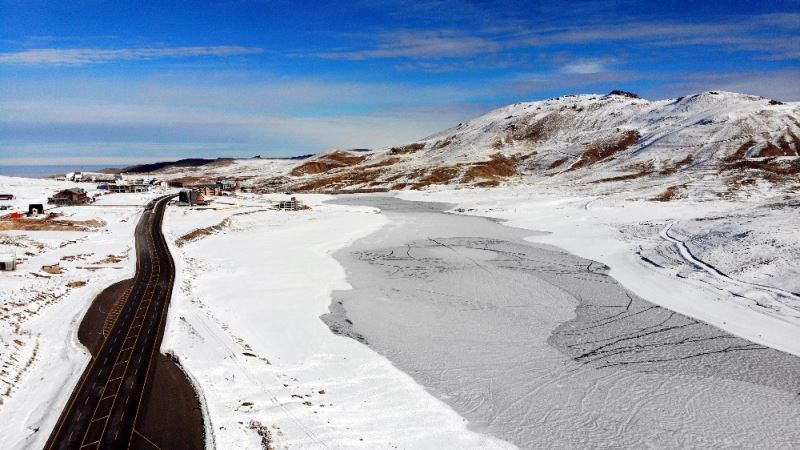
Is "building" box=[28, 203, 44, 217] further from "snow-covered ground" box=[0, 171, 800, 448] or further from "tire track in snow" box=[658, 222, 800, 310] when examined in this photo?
"tire track in snow" box=[658, 222, 800, 310]

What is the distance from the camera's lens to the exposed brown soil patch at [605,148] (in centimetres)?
16862

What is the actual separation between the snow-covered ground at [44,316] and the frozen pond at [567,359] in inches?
586

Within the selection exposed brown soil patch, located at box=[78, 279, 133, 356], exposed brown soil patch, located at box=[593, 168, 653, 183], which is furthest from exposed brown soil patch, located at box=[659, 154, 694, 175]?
exposed brown soil patch, located at box=[78, 279, 133, 356]

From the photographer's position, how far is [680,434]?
20984 millimetres

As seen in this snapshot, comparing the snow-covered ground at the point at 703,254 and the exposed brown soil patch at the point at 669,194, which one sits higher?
the exposed brown soil patch at the point at 669,194

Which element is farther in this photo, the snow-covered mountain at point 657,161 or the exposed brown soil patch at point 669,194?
the snow-covered mountain at point 657,161

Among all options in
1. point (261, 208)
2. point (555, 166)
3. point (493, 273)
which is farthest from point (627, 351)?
point (555, 166)

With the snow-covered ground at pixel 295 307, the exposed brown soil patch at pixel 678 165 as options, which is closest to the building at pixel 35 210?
the snow-covered ground at pixel 295 307

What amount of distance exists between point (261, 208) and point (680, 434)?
93.6 meters

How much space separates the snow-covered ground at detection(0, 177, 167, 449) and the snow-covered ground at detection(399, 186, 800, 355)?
3616 cm

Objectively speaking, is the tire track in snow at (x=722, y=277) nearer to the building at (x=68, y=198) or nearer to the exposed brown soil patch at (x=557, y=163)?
the building at (x=68, y=198)

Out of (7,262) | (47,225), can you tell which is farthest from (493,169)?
(7,262)

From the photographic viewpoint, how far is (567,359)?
28250mm

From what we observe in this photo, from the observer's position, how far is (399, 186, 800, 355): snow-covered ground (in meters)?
35.7
